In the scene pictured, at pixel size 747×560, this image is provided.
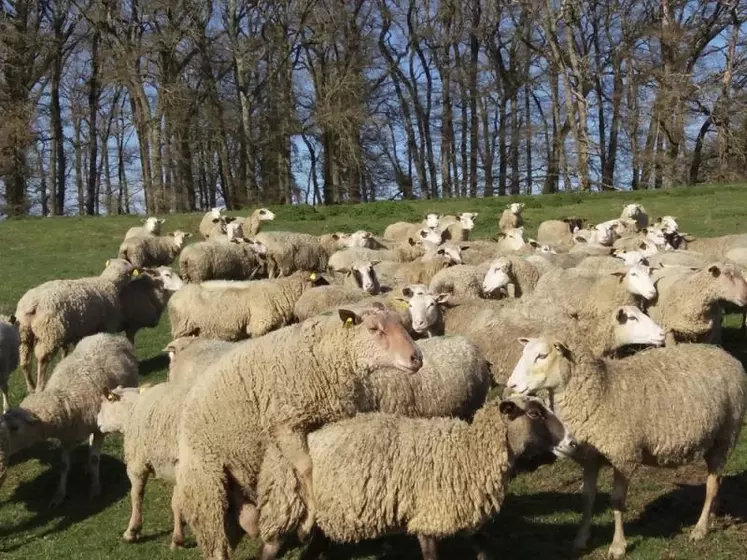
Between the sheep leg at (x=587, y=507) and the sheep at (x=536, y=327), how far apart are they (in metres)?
2.21

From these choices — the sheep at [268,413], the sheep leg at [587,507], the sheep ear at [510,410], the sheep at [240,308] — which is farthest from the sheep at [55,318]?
the sheep leg at [587,507]

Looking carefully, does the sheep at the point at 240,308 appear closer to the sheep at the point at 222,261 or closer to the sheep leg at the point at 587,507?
the sheep at the point at 222,261

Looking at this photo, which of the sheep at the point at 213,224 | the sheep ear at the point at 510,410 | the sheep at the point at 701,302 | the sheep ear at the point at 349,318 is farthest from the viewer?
the sheep at the point at 213,224

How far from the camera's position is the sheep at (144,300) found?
41.1 ft

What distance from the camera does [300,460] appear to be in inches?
202

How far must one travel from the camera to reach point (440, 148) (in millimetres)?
Answer: 45750

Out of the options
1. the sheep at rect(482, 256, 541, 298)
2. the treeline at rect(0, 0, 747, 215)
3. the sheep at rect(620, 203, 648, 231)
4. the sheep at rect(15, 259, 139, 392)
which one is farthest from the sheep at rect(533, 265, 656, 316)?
the treeline at rect(0, 0, 747, 215)

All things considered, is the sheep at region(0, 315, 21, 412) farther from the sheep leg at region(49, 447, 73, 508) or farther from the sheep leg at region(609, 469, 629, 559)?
the sheep leg at region(609, 469, 629, 559)

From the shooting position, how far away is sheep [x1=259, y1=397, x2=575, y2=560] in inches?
201

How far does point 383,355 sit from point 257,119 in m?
36.6

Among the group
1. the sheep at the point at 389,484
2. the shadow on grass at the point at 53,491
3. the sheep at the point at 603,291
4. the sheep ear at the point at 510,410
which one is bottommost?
the shadow on grass at the point at 53,491

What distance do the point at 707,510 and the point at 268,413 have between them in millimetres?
3341

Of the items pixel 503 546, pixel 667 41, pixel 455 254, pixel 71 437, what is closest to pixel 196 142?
pixel 667 41

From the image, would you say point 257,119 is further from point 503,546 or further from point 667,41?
point 503,546
